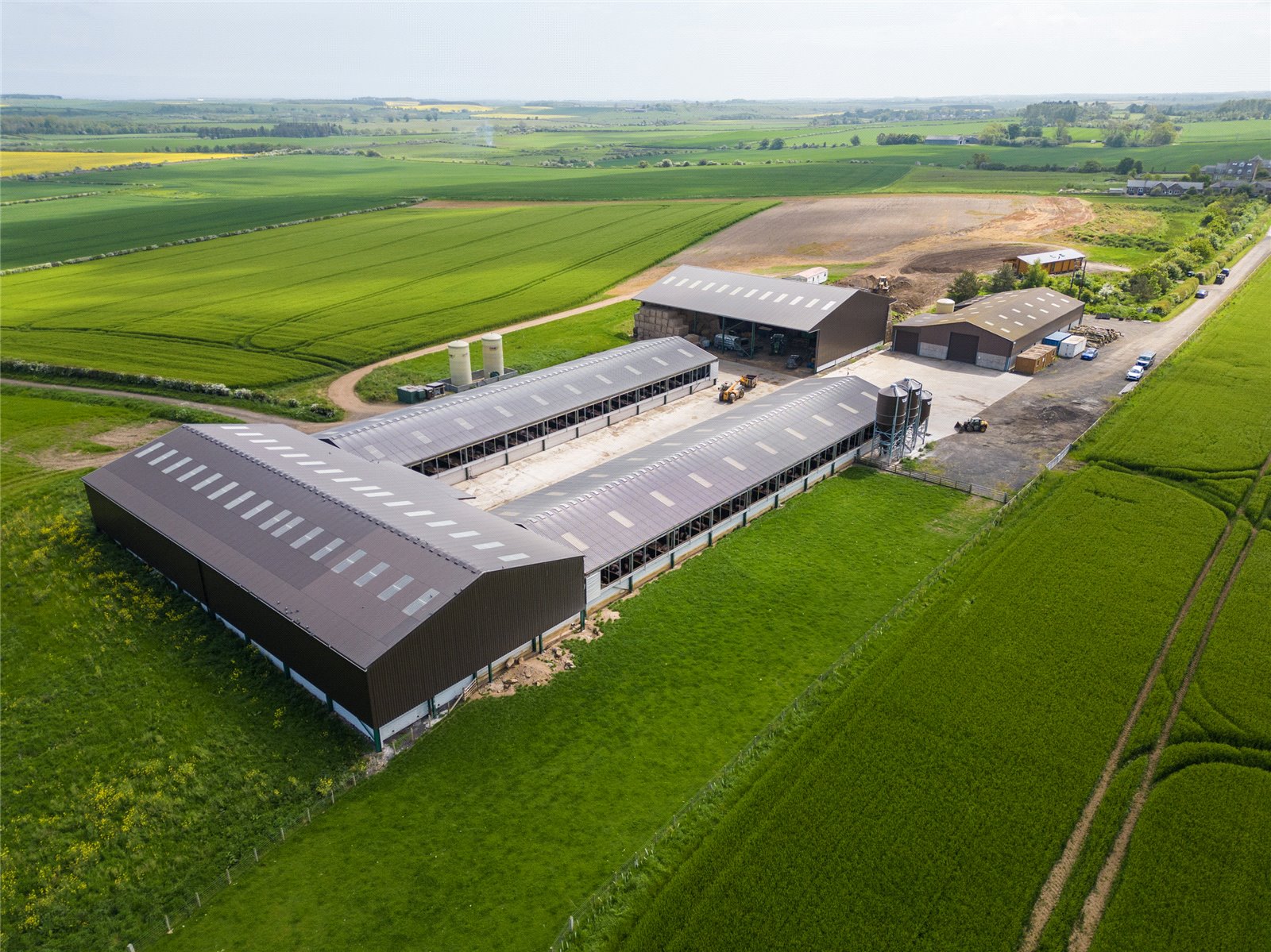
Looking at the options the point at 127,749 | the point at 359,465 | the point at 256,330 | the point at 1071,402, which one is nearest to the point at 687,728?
the point at 127,749

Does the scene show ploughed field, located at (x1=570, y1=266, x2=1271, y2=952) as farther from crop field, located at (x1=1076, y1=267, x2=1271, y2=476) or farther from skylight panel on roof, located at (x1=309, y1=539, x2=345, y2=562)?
skylight panel on roof, located at (x1=309, y1=539, x2=345, y2=562)

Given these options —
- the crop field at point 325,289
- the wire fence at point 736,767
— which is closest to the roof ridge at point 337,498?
the wire fence at point 736,767

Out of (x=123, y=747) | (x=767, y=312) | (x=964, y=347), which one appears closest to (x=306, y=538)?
(x=123, y=747)

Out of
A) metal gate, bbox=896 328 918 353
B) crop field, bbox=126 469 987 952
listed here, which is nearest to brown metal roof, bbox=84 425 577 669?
crop field, bbox=126 469 987 952

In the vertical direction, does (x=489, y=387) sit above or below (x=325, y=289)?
below

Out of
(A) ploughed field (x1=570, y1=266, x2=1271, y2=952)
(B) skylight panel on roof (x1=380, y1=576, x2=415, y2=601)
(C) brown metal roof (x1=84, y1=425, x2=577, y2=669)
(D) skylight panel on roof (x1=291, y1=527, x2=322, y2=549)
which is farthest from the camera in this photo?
(D) skylight panel on roof (x1=291, y1=527, x2=322, y2=549)

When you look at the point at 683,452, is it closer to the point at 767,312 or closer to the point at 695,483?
the point at 695,483

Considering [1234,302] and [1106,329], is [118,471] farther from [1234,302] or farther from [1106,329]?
[1234,302]

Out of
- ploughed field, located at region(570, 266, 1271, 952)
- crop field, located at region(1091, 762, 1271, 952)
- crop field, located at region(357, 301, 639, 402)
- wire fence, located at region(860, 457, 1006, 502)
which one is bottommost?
crop field, located at region(1091, 762, 1271, 952)

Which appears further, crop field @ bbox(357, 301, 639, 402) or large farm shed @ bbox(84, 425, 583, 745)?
crop field @ bbox(357, 301, 639, 402)
